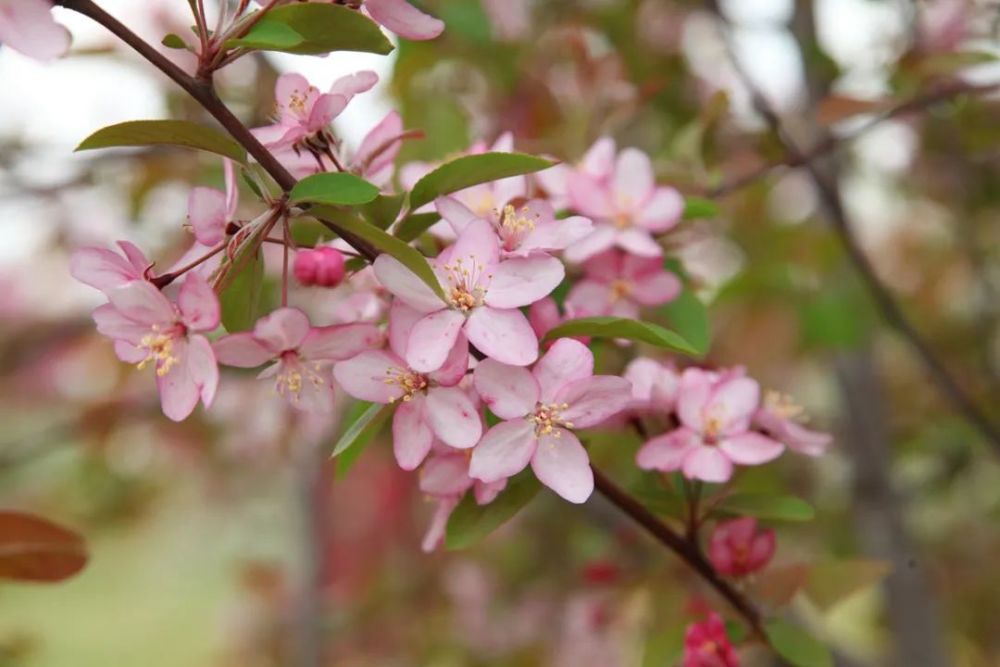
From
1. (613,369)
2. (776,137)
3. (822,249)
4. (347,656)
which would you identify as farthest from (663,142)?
A: (347,656)

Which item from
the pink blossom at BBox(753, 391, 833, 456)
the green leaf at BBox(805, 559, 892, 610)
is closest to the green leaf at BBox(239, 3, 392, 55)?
the pink blossom at BBox(753, 391, 833, 456)

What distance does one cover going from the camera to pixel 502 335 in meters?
0.53

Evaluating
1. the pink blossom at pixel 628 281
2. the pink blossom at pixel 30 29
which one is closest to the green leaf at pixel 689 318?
the pink blossom at pixel 628 281

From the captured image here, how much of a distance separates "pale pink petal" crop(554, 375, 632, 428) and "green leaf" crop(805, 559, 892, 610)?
277 mm

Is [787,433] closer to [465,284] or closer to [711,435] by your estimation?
[711,435]

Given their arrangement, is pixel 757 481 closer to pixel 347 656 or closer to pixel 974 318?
pixel 974 318

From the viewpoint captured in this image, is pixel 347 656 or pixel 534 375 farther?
pixel 347 656

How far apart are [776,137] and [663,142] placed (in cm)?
50

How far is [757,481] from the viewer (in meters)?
0.88

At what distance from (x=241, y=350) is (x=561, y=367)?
17 cm

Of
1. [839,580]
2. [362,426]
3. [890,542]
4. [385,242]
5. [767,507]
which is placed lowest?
[890,542]

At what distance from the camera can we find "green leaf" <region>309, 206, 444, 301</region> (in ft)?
1.59

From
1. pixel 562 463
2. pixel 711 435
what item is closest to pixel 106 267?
pixel 562 463

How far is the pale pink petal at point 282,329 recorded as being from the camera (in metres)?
0.52
